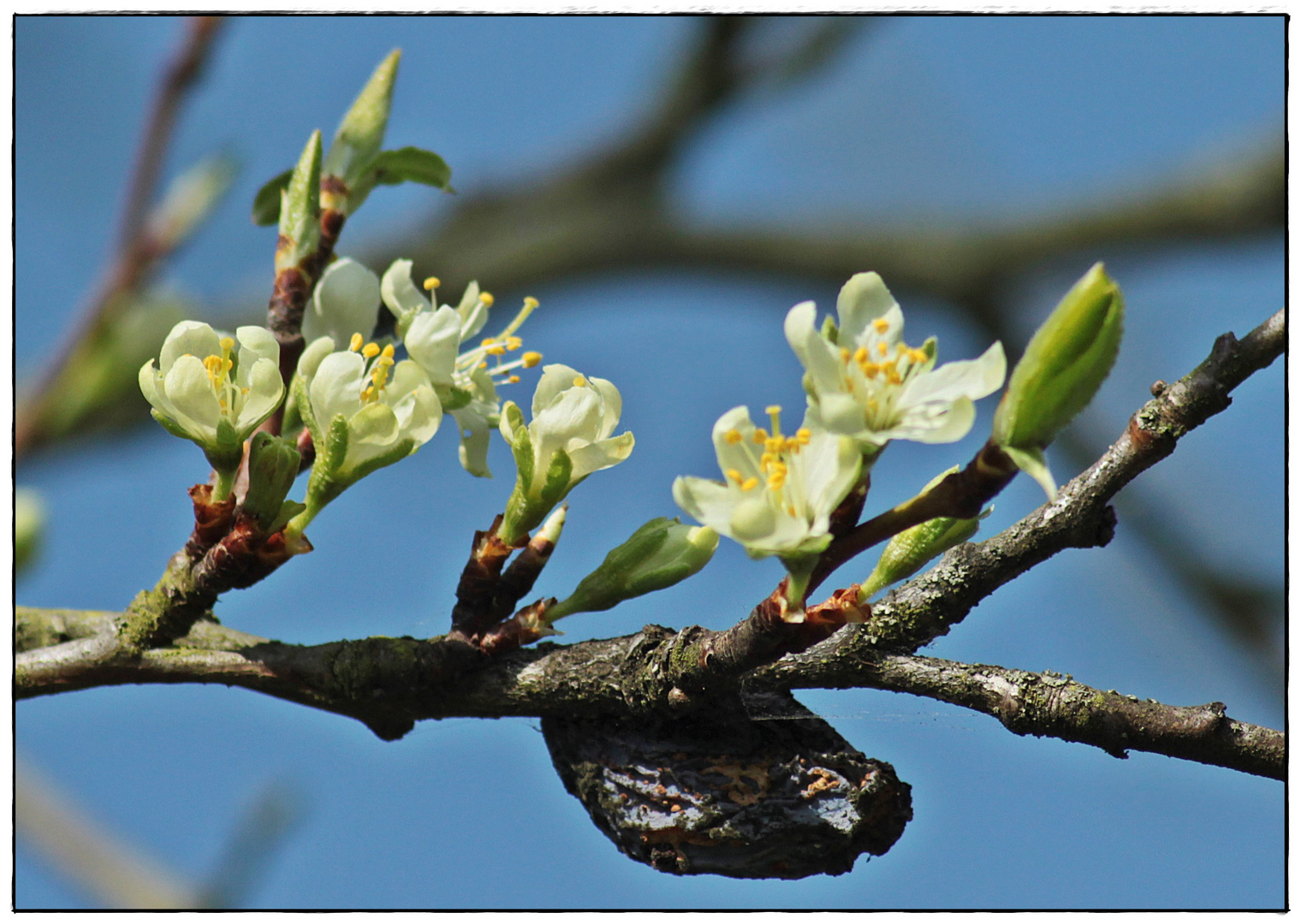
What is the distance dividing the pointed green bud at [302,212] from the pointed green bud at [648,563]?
0.54 meters

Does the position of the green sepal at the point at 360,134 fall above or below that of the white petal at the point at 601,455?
above

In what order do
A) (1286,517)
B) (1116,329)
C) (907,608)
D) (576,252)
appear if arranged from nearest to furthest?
1. (1116,329)
2. (907,608)
3. (1286,517)
4. (576,252)

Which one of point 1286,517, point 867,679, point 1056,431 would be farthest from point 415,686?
point 1286,517

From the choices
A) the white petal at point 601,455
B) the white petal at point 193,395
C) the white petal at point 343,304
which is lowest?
the white petal at point 601,455

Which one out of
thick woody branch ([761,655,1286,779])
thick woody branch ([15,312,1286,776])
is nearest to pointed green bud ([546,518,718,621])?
thick woody branch ([15,312,1286,776])

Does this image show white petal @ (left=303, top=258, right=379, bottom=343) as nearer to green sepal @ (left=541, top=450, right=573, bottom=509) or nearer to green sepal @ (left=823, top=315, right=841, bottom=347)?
green sepal @ (left=541, top=450, right=573, bottom=509)

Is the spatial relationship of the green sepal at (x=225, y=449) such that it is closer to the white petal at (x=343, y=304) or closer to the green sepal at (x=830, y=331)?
→ the white petal at (x=343, y=304)

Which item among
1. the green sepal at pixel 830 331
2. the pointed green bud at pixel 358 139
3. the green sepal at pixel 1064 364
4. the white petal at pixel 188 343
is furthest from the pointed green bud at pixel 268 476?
the green sepal at pixel 1064 364

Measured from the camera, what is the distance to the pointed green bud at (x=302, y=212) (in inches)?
52.6

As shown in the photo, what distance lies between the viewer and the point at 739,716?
1.20 m

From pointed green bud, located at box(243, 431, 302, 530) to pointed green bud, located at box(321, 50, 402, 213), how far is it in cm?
→ 41

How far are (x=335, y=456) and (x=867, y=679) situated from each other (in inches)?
22.6

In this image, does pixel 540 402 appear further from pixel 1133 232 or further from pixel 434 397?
pixel 1133 232

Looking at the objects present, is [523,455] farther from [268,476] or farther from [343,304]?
[343,304]
